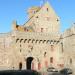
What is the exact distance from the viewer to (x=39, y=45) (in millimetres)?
64938

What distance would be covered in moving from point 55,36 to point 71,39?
565 cm

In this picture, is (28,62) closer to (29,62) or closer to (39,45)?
(29,62)

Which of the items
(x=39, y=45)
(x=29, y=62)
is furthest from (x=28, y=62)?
(x=39, y=45)

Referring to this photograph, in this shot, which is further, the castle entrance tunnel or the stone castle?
the castle entrance tunnel

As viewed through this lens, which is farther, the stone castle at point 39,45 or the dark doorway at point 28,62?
the dark doorway at point 28,62

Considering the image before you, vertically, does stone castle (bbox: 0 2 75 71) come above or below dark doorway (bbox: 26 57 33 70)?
above

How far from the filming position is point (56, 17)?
70.8 meters

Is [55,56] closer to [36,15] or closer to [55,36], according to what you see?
[55,36]

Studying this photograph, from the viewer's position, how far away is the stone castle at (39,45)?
6159cm

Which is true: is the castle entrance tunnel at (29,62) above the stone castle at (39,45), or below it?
below

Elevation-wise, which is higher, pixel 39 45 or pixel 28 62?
pixel 39 45

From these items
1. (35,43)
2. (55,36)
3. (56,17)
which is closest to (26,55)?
(35,43)

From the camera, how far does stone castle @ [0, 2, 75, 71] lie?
61.6 meters

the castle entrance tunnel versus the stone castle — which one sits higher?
the stone castle
